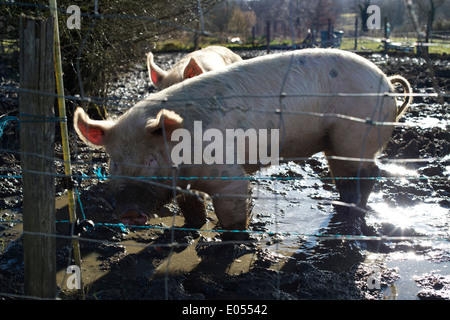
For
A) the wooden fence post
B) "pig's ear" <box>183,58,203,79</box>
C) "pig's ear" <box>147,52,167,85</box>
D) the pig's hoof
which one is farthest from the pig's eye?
"pig's ear" <box>147,52,167,85</box>

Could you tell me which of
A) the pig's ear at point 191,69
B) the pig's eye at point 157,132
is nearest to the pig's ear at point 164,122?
the pig's eye at point 157,132

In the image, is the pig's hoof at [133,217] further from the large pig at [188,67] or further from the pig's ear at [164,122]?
the large pig at [188,67]

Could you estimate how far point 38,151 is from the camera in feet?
8.30

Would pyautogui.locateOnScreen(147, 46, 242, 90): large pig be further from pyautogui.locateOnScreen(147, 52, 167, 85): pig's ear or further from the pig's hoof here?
the pig's hoof

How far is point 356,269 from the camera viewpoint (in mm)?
3598

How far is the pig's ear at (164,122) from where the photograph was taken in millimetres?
3083

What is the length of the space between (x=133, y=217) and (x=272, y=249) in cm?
127

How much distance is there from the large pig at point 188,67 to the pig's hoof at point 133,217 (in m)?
2.18

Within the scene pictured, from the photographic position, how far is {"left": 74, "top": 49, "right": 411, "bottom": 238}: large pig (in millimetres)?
3482

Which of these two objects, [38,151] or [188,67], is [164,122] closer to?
[38,151]

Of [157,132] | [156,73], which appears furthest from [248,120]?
[156,73]

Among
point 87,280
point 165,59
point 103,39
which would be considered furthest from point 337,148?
point 165,59

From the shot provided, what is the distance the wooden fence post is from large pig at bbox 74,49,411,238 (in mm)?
798
